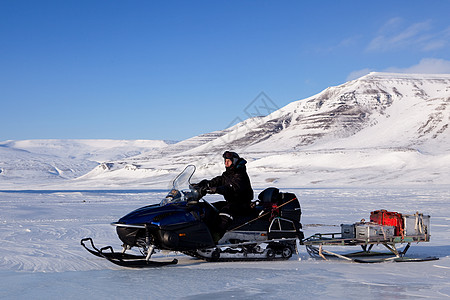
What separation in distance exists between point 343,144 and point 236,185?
118352mm

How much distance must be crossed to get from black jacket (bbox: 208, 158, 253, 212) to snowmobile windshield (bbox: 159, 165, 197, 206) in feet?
1.25

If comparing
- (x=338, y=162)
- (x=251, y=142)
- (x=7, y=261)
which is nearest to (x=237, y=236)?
(x=7, y=261)

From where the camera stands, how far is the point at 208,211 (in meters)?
8.01

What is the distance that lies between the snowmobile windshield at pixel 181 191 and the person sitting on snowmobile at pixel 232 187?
0.64ft

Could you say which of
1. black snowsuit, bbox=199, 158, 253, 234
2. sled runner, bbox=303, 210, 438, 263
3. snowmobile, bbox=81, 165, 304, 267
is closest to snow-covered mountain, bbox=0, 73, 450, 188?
sled runner, bbox=303, 210, 438, 263

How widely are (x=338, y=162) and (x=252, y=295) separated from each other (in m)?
80.9

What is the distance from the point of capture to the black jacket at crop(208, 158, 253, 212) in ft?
26.0

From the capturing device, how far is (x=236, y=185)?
26.0ft

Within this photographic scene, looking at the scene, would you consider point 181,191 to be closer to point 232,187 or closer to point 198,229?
point 198,229

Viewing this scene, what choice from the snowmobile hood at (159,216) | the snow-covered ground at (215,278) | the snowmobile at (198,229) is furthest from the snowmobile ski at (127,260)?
the snowmobile hood at (159,216)

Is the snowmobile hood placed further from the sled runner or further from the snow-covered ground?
the sled runner

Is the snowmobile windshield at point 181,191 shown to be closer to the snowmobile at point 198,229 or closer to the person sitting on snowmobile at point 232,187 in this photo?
the snowmobile at point 198,229

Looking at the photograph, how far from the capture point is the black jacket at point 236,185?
313 inches

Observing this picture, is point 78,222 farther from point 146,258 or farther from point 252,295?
point 252,295
